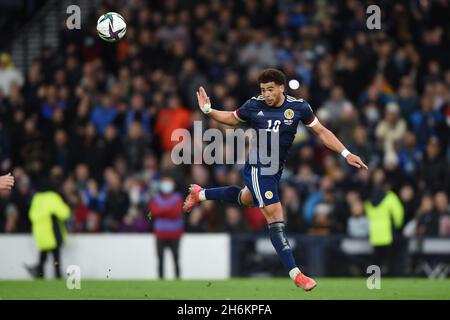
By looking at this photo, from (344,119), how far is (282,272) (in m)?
3.38

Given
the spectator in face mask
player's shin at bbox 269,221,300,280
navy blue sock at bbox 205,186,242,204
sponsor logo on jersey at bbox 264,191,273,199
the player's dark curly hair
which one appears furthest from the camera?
the spectator in face mask

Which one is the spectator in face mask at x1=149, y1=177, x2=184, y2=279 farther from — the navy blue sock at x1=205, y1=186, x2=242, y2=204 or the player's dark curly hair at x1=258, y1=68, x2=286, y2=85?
the player's dark curly hair at x1=258, y1=68, x2=286, y2=85

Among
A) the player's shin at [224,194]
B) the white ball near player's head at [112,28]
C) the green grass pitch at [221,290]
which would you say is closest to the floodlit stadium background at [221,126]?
the green grass pitch at [221,290]

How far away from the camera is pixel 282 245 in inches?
534

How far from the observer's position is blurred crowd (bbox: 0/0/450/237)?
70.7 ft

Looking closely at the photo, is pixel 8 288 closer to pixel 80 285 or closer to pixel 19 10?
pixel 80 285

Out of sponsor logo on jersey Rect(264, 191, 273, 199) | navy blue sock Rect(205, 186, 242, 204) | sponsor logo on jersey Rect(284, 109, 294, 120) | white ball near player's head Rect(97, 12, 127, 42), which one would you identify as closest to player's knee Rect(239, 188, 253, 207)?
navy blue sock Rect(205, 186, 242, 204)

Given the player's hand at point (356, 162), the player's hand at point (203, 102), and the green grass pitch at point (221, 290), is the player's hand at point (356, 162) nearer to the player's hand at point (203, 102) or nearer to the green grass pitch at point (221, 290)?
the green grass pitch at point (221, 290)

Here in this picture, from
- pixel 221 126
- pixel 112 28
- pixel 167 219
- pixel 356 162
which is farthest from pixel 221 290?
pixel 221 126

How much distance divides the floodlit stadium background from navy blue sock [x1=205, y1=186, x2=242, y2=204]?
553 centimetres

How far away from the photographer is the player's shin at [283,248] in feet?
44.0

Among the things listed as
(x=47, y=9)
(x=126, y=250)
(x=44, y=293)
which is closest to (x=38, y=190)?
(x=126, y=250)

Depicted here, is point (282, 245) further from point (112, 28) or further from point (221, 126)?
point (221, 126)
